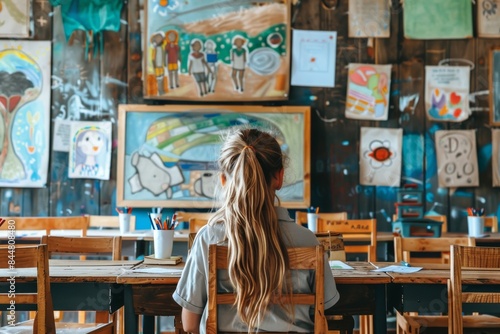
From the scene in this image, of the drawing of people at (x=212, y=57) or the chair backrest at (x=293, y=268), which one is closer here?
the chair backrest at (x=293, y=268)

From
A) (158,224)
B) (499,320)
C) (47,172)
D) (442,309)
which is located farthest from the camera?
(47,172)

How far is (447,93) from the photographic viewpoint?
5457mm

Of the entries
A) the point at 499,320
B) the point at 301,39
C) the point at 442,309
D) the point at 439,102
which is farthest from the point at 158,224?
the point at 439,102

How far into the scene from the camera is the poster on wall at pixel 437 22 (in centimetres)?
547

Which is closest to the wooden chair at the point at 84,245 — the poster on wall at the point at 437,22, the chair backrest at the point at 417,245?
the chair backrest at the point at 417,245

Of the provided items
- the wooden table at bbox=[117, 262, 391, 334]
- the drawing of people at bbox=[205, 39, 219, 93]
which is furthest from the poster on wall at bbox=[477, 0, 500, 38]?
the wooden table at bbox=[117, 262, 391, 334]

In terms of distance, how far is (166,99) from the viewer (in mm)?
5422

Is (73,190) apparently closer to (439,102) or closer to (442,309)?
(439,102)

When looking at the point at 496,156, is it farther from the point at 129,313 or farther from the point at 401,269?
the point at 129,313

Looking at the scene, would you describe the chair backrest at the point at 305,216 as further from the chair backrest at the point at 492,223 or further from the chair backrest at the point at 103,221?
the chair backrest at the point at 103,221

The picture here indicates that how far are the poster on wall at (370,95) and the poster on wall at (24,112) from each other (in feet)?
8.75


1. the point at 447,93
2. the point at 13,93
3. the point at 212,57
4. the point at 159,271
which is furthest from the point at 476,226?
the point at 13,93

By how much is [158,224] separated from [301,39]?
10.5ft

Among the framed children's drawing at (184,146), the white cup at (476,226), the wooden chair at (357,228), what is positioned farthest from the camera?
the framed children's drawing at (184,146)
